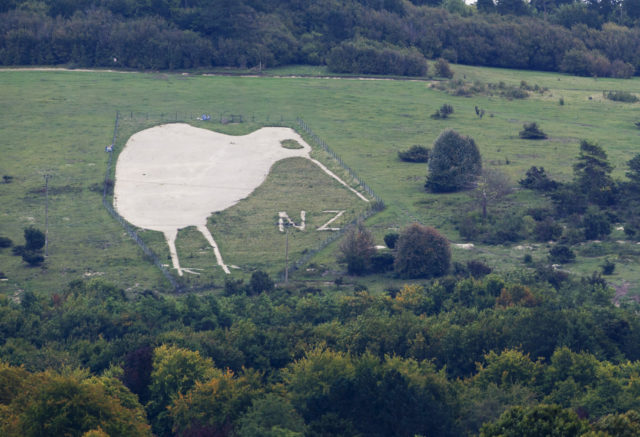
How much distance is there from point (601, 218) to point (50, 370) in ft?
167

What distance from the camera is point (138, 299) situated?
80688 millimetres

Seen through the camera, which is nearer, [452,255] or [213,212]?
[452,255]

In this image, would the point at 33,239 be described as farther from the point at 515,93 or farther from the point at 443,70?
the point at 443,70

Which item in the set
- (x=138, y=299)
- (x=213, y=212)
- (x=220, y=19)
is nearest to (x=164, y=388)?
(x=138, y=299)

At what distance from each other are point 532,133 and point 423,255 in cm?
4301

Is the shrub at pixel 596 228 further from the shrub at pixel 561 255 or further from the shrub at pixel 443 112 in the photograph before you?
the shrub at pixel 443 112

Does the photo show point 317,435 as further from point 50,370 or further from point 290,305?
point 290,305

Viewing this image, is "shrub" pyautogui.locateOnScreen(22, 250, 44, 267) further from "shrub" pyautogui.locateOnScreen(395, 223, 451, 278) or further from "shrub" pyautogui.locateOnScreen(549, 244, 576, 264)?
"shrub" pyautogui.locateOnScreen(549, 244, 576, 264)

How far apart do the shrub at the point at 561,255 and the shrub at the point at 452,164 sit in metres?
19.5

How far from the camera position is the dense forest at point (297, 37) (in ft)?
513

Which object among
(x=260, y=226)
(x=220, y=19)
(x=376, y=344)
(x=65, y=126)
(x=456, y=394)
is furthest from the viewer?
(x=220, y=19)

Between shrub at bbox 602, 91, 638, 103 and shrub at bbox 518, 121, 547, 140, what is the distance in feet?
90.6

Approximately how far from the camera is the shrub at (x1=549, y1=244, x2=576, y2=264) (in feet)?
283

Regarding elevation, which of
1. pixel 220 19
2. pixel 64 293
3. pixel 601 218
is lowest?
pixel 64 293
